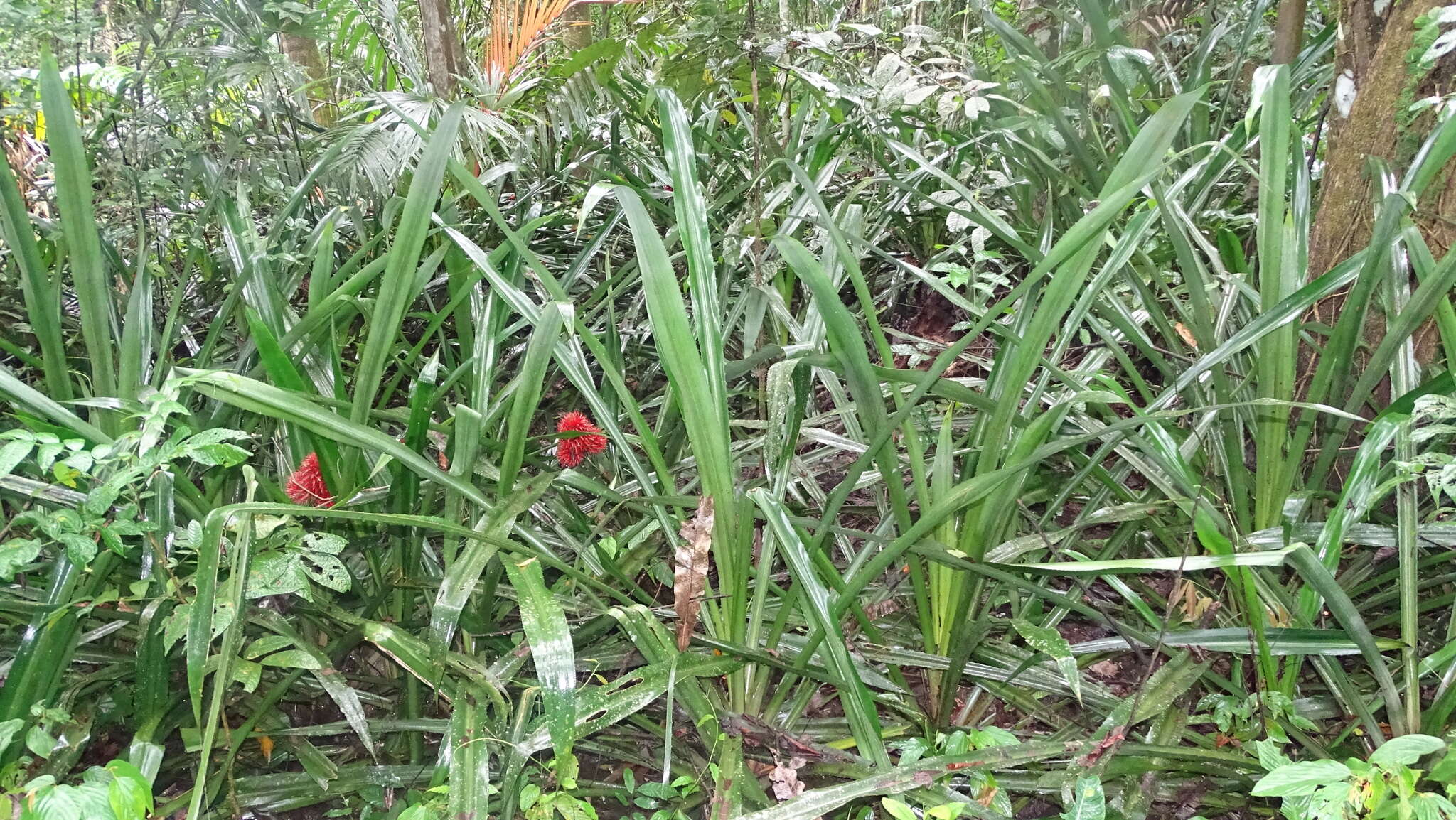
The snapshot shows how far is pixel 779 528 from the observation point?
0.77 metres

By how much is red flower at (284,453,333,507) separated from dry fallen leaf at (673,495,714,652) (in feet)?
1.31

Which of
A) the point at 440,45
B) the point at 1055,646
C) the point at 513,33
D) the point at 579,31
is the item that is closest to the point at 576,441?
the point at 1055,646

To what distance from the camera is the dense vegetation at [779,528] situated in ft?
2.45

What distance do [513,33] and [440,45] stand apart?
1.41 feet

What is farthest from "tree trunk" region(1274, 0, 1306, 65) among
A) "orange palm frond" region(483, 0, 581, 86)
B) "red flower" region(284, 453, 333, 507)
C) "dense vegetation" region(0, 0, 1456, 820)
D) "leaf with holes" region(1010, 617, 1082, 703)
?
"orange palm frond" region(483, 0, 581, 86)

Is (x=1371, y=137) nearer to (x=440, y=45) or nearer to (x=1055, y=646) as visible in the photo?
(x=1055, y=646)

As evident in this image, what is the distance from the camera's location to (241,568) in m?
0.70

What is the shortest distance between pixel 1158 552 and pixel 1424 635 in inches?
10.7

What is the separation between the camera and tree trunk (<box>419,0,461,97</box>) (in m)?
2.02


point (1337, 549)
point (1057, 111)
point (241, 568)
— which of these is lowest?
point (1337, 549)

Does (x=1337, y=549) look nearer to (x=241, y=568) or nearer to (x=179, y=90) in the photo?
(x=241, y=568)

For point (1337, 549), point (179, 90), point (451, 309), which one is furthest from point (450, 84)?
point (1337, 549)

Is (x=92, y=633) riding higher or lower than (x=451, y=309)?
lower

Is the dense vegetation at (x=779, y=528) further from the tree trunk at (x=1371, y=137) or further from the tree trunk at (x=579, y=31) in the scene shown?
the tree trunk at (x=579, y=31)
